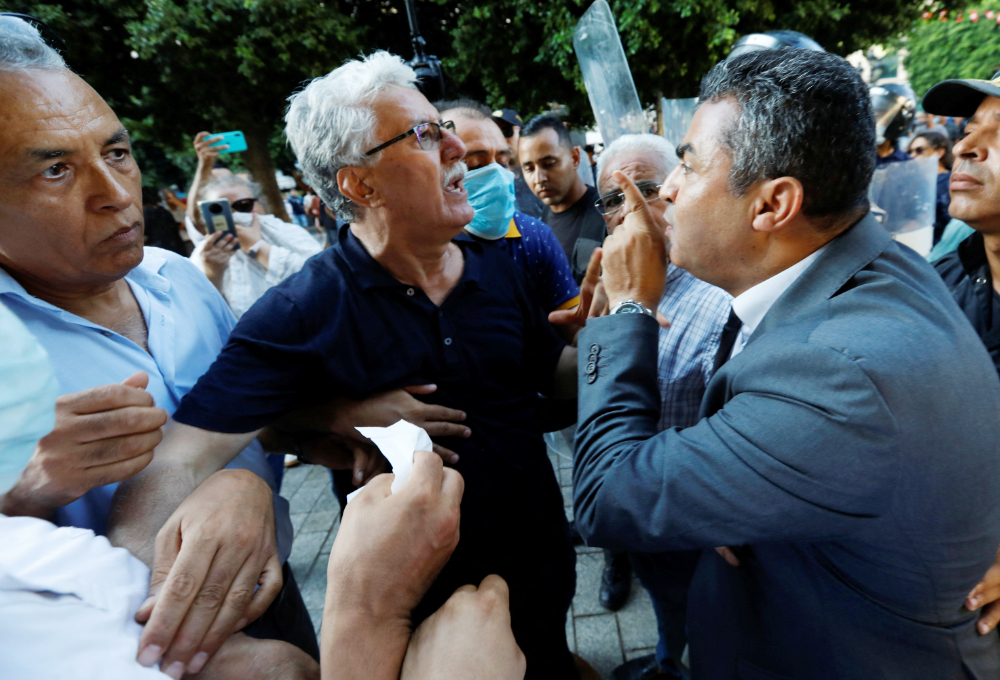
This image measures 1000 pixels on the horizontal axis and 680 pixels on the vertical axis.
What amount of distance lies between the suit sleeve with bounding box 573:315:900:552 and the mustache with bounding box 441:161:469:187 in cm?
102

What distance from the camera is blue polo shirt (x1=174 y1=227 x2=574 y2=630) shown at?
143 cm

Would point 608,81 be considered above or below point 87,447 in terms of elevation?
above

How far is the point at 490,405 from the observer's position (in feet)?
5.67

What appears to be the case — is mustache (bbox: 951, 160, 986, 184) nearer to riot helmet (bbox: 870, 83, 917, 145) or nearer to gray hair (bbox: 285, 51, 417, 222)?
gray hair (bbox: 285, 51, 417, 222)

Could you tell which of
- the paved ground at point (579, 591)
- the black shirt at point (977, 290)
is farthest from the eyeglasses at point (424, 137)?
the paved ground at point (579, 591)

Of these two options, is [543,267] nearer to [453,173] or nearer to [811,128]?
[453,173]

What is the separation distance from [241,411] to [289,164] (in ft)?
77.7

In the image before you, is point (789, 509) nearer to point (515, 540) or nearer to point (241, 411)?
point (515, 540)

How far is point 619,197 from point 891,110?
475 centimetres

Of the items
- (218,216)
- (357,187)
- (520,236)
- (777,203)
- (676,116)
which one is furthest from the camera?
(676,116)

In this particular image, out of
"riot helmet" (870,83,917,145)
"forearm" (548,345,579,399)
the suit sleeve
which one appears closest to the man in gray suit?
the suit sleeve

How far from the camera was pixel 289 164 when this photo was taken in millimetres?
22047

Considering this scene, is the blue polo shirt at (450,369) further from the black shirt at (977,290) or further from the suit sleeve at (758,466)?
the black shirt at (977,290)

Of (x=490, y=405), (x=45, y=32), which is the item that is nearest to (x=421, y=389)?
(x=490, y=405)
